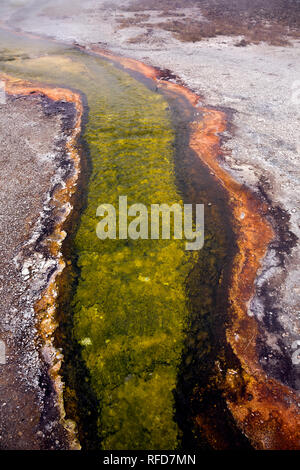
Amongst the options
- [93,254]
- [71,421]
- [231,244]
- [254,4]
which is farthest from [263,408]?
[254,4]

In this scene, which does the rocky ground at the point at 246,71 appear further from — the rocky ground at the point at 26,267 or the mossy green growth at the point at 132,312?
the mossy green growth at the point at 132,312

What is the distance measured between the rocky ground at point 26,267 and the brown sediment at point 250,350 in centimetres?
298

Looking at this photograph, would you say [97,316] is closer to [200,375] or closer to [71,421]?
[71,421]

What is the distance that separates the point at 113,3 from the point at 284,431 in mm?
43306

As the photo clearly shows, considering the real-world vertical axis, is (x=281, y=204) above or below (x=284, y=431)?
above

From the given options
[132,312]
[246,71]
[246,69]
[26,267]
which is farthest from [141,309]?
[246,69]

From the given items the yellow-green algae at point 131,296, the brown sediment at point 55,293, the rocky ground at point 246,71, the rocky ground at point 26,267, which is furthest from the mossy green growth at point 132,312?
the rocky ground at point 246,71

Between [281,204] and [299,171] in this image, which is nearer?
[281,204]

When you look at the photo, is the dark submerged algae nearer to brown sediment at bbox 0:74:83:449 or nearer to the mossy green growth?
the mossy green growth

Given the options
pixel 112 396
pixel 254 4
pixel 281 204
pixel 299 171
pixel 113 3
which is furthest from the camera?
pixel 113 3

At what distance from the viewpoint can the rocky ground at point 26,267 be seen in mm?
4914

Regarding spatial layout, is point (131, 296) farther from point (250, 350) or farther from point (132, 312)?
point (250, 350)

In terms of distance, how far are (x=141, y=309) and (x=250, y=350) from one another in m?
2.56

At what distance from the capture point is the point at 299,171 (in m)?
9.84
